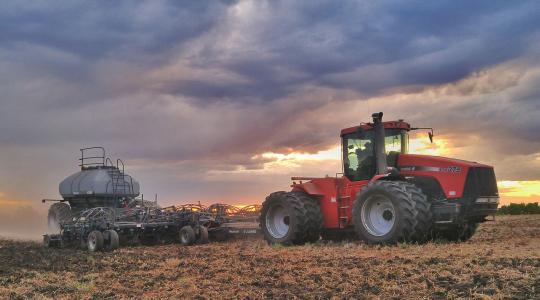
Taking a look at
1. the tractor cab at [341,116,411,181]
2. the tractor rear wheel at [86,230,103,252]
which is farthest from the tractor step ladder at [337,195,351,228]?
the tractor rear wheel at [86,230,103,252]

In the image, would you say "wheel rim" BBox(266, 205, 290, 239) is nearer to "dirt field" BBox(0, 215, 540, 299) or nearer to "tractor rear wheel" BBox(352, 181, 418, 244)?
"dirt field" BBox(0, 215, 540, 299)

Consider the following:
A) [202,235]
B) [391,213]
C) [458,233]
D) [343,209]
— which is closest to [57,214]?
[202,235]

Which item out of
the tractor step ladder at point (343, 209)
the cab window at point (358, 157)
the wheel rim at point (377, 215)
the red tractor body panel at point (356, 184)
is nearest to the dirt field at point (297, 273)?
the wheel rim at point (377, 215)

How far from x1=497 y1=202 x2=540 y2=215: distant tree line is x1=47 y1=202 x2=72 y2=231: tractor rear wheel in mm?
25143

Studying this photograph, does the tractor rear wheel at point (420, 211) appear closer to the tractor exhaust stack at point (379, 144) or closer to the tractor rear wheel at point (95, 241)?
the tractor exhaust stack at point (379, 144)

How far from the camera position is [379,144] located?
16.3 meters

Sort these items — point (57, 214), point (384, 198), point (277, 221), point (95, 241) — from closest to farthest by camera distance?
point (384, 198), point (277, 221), point (95, 241), point (57, 214)

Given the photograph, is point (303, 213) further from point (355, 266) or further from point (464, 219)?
point (355, 266)

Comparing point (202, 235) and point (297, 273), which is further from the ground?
point (202, 235)

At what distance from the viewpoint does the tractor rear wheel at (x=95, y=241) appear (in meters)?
19.1

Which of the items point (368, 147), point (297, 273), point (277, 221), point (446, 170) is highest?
point (368, 147)

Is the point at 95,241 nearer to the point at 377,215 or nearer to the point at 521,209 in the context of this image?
the point at 377,215

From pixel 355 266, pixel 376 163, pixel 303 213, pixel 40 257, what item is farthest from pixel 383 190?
pixel 40 257

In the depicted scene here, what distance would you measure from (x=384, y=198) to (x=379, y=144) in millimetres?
1961
